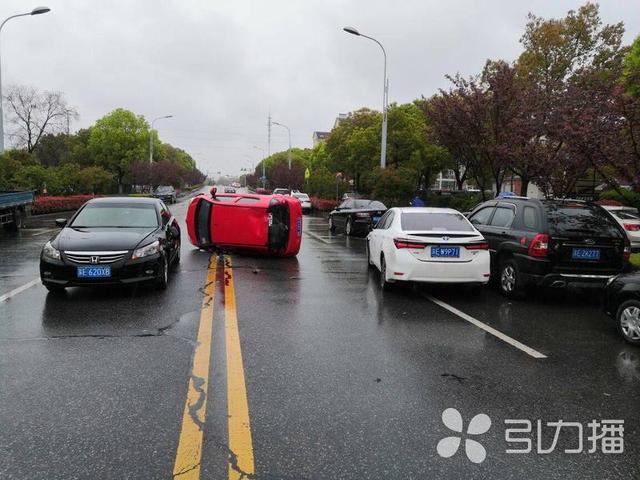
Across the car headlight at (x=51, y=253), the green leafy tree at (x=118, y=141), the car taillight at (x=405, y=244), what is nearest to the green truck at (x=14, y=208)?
the car headlight at (x=51, y=253)

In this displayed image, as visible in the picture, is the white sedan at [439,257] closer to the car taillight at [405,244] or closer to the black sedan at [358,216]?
the car taillight at [405,244]

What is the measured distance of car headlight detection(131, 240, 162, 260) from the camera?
7539 mm

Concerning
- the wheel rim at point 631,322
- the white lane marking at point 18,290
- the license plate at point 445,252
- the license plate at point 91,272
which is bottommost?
the white lane marking at point 18,290

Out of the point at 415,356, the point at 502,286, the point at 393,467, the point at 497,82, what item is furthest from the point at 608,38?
the point at 393,467

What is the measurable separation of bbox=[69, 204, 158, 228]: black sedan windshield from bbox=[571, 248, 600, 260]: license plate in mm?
6476

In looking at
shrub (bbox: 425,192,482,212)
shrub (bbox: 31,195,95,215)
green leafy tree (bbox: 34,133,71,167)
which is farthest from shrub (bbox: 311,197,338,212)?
green leafy tree (bbox: 34,133,71,167)

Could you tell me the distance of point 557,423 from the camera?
12.2 ft

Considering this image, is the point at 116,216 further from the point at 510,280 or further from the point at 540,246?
the point at 540,246

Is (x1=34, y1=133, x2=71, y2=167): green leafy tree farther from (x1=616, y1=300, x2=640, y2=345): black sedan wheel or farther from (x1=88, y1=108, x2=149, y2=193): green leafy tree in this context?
(x1=616, y1=300, x2=640, y2=345): black sedan wheel

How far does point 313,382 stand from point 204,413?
0.99 m

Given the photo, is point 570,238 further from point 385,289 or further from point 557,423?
point 557,423

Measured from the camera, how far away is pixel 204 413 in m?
3.72

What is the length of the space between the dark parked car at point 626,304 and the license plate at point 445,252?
2.06 meters

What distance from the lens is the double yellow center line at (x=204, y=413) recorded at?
9.97 feet
